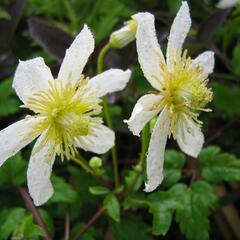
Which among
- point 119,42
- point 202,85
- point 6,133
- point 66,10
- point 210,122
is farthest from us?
point 66,10

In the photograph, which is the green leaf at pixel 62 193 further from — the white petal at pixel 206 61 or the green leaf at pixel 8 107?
the white petal at pixel 206 61

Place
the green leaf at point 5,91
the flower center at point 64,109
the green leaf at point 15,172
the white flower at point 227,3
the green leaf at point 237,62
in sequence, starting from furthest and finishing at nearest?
1. the white flower at point 227,3
2. the green leaf at point 237,62
3. the green leaf at point 5,91
4. the green leaf at point 15,172
5. the flower center at point 64,109

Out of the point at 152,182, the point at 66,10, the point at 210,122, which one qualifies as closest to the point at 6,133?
the point at 152,182

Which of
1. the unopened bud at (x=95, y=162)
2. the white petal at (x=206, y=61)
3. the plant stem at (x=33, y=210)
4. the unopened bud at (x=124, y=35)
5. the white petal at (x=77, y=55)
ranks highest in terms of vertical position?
the white petal at (x=77, y=55)

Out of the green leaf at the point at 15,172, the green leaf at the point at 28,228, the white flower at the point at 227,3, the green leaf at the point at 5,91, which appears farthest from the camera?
the white flower at the point at 227,3

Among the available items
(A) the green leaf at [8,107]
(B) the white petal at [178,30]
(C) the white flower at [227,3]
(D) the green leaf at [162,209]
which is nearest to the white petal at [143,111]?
(B) the white petal at [178,30]

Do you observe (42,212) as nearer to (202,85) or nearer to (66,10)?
(202,85)
